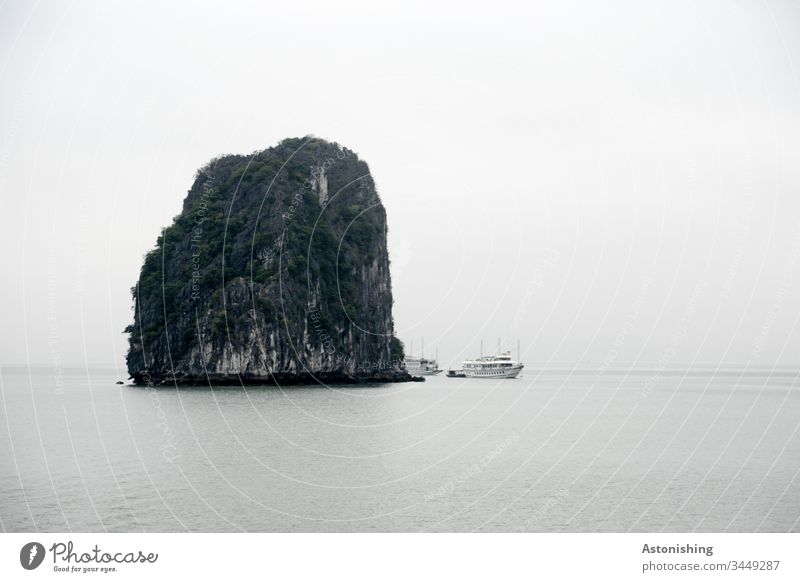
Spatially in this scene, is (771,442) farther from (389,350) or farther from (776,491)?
(389,350)

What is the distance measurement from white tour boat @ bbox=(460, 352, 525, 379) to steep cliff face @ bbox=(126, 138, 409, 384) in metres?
23.1

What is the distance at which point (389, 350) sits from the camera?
9994 centimetres

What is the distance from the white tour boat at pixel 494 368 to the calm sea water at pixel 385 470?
62.6 metres

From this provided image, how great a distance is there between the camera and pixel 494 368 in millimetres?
120000

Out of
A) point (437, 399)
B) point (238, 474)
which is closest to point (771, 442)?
point (238, 474)

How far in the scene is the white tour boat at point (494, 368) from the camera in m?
120

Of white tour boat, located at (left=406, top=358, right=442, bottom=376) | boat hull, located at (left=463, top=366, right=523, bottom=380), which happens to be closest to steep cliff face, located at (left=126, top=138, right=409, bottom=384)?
boat hull, located at (left=463, top=366, right=523, bottom=380)

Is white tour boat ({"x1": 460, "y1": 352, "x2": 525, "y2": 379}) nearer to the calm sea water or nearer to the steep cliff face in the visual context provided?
the steep cliff face

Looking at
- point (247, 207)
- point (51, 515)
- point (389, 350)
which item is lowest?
point (51, 515)

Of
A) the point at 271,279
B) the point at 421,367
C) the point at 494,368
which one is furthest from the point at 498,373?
the point at 271,279

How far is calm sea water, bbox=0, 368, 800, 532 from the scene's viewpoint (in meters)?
22.1

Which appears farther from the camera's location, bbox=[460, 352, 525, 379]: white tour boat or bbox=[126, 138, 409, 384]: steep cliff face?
bbox=[460, 352, 525, 379]: white tour boat

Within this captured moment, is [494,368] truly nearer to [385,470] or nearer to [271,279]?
[271,279]
